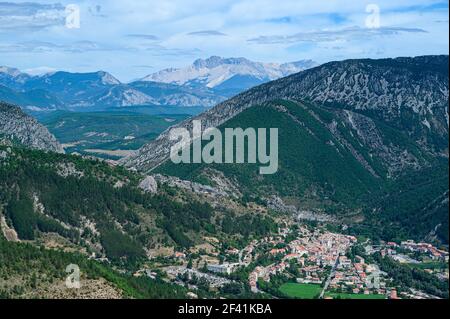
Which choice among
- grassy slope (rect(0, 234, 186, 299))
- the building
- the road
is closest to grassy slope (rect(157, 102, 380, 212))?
the road

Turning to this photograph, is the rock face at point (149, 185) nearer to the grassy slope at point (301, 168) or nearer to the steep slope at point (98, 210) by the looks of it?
the steep slope at point (98, 210)

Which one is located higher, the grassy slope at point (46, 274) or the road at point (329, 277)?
the grassy slope at point (46, 274)

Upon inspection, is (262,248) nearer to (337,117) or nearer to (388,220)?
(388,220)

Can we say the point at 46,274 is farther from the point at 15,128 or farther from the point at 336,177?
the point at 15,128

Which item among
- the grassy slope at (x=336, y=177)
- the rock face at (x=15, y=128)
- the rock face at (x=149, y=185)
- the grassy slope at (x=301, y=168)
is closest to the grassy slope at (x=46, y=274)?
the rock face at (x=149, y=185)

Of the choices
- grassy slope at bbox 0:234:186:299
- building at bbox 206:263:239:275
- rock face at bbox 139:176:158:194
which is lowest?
building at bbox 206:263:239:275

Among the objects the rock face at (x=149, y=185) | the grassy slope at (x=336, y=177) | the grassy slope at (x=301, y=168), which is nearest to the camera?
the rock face at (x=149, y=185)

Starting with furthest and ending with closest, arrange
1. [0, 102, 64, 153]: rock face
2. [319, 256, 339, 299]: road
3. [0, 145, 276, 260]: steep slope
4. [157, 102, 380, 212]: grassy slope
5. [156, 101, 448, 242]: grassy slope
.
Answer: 1. [0, 102, 64, 153]: rock face
2. [157, 102, 380, 212]: grassy slope
3. [156, 101, 448, 242]: grassy slope
4. [0, 145, 276, 260]: steep slope
5. [319, 256, 339, 299]: road

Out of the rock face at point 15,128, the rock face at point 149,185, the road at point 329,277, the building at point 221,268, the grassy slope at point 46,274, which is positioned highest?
the rock face at point 15,128

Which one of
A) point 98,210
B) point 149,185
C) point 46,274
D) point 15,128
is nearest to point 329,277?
point 98,210

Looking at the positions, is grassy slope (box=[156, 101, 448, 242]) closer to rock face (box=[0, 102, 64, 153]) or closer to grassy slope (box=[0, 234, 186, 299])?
rock face (box=[0, 102, 64, 153])
